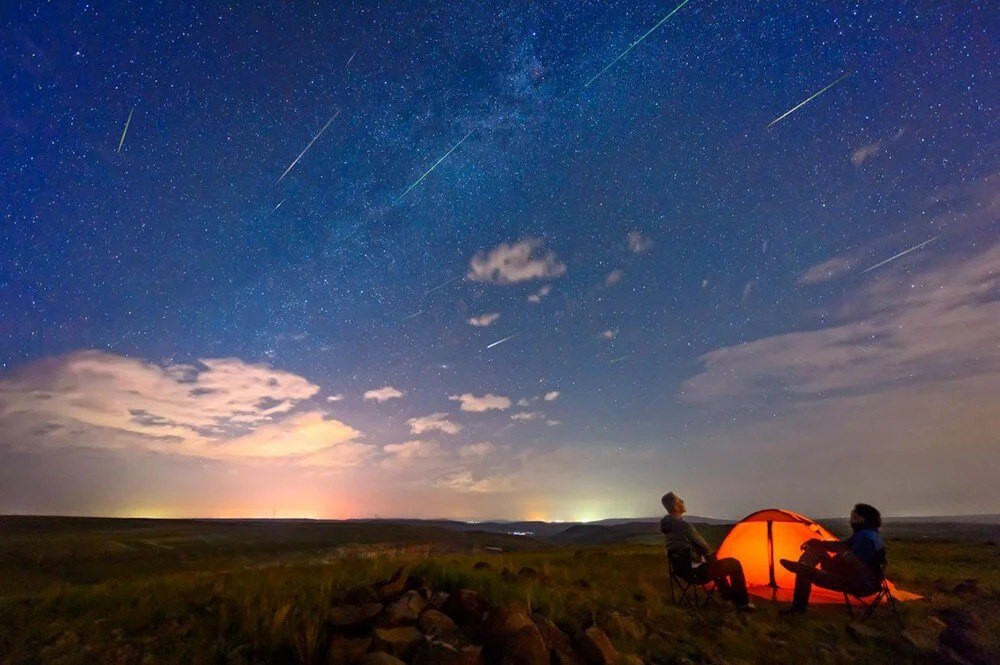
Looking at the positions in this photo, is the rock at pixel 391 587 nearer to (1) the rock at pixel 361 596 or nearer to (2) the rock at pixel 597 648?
(1) the rock at pixel 361 596

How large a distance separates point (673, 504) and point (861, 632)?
351 centimetres

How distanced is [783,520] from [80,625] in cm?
1407

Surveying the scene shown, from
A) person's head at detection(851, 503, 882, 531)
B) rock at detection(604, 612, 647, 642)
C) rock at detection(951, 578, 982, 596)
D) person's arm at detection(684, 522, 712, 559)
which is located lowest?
rock at detection(951, 578, 982, 596)

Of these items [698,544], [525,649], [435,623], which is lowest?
[525,649]

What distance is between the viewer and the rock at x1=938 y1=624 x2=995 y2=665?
23.9 ft

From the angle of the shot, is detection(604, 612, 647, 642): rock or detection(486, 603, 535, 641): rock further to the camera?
detection(604, 612, 647, 642): rock

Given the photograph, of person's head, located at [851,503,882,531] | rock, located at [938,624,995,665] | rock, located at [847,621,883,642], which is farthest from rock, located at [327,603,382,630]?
person's head, located at [851,503,882,531]

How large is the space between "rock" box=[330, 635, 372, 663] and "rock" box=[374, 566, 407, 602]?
1.25 meters

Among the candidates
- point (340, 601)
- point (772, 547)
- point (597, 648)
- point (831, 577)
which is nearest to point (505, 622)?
point (597, 648)

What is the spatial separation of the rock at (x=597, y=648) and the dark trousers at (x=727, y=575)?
13.0 ft

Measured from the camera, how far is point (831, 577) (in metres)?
9.48

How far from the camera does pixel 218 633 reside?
7152 millimetres

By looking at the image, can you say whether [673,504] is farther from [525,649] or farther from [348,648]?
[348,648]

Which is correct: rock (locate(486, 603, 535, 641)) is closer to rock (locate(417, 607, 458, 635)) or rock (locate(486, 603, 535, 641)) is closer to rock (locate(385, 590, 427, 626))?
rock (locate(417, 607, 458, 635))
